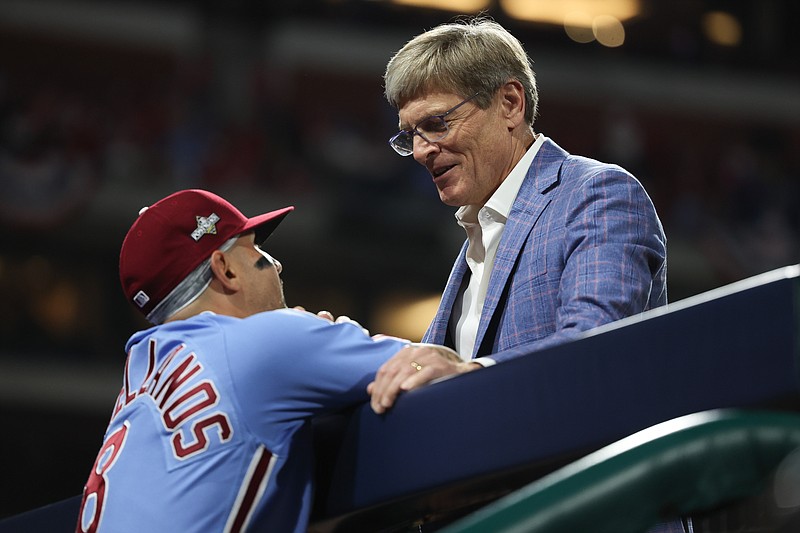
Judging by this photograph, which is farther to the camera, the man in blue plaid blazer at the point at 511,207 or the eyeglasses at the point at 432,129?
the eyeglasses at the point at 432,129

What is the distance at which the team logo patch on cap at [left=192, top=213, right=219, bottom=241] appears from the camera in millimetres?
1918

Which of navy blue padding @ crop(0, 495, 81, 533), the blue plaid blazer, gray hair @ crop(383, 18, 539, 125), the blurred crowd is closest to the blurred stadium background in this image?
the blurred crowd

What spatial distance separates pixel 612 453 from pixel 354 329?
37.8 inches

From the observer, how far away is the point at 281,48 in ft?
41.2

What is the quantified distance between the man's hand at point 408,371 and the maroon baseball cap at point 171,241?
1.79 feet

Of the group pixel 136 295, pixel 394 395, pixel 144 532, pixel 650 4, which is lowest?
pixel 144 532

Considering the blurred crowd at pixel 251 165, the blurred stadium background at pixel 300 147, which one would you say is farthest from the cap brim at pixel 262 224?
the blurred crowd at pixel 251 165

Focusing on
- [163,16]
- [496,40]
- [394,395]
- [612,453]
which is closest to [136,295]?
[394,395]

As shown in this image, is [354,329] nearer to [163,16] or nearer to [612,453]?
[612,453]

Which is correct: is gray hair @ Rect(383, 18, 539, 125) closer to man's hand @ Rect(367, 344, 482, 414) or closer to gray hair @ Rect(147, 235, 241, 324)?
gray hair @ Rect(147, 235, 241, 324)

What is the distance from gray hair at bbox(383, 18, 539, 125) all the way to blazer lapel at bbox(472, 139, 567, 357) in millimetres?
182

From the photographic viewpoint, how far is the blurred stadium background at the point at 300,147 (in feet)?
34.5

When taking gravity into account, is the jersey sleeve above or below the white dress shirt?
below

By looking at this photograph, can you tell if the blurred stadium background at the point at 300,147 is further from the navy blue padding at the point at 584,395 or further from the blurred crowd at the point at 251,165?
the navy blue padding at the point at 584,395
